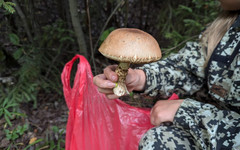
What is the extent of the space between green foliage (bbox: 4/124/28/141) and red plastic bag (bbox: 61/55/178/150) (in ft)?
2.17

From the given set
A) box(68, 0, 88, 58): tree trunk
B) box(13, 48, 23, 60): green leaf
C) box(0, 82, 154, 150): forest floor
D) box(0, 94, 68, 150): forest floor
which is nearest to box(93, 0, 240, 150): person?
box(0, 82, 154, 150): forest floor

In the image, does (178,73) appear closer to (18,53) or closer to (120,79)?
(120,79)

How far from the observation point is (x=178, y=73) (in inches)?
55.9

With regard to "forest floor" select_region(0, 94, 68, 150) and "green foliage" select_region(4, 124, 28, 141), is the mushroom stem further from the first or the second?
"green foliage" select_region(4, 124, 28, 141)

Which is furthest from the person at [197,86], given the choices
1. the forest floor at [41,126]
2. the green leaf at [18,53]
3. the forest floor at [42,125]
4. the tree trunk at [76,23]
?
the green leaf at [18,53]

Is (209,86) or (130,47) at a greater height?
(130,47)

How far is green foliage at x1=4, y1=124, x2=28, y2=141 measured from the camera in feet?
5.05

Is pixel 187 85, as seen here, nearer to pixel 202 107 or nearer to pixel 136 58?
pixel 202 107

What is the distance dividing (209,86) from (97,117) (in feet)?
3.02

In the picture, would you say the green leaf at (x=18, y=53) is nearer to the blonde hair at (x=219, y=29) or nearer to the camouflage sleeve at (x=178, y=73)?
the camouflage sleeve at (x=178, y=73)

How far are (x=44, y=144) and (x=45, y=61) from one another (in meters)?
0.94

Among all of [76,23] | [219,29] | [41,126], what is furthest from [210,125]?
A: [41,126]

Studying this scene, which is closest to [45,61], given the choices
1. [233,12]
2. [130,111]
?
[130,111]

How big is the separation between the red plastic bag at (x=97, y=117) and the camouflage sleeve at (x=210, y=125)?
0.38 metres
